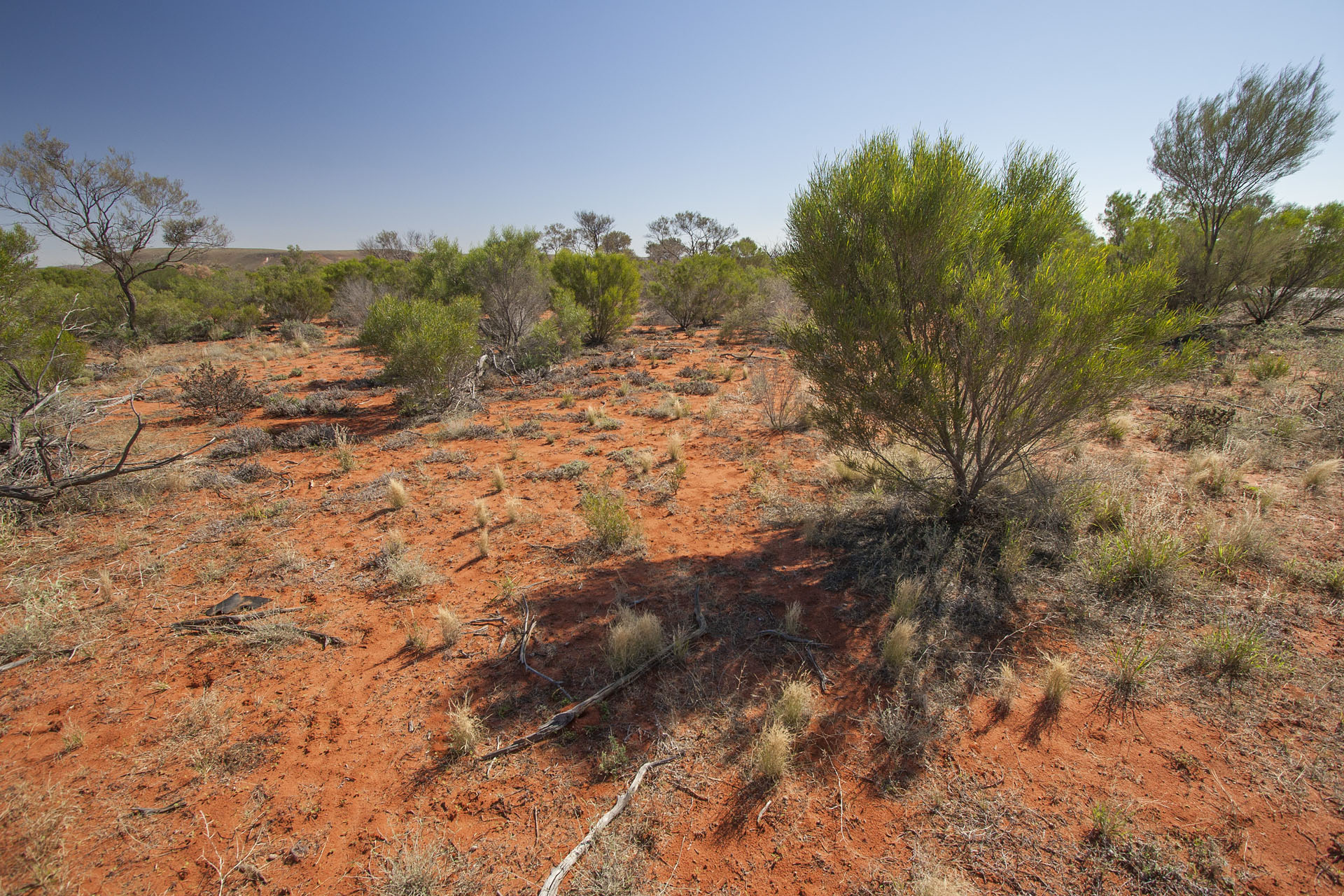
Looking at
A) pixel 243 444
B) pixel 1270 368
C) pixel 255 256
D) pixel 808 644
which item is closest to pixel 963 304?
pixel 808 644

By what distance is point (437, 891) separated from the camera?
7.02 ft

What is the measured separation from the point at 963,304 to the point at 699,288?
17923mm

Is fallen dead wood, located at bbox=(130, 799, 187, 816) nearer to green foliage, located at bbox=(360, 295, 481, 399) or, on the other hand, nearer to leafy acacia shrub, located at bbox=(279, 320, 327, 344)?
green foliage, located at bbox=(360, 295, 481, 399)

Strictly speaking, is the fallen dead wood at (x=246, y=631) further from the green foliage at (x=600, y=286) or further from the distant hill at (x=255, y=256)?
the distant hill at (x=255, y=256)

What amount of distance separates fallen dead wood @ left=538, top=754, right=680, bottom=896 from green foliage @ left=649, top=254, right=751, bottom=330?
1987cm

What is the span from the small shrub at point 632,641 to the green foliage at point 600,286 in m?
14.4

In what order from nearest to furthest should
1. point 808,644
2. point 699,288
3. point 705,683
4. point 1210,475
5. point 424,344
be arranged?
1. point 705,683
2. point 808,644
3. point 1210,475
4. point 424,344
5. point 699,288

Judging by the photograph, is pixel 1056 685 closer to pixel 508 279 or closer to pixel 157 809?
pixel 157 809

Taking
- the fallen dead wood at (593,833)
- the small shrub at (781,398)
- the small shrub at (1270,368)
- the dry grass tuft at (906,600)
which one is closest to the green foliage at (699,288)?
the small shrub at (781,398)

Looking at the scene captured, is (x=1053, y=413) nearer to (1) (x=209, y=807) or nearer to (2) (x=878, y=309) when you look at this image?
(2) (x=878, y=309)

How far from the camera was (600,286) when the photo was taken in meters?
17.2

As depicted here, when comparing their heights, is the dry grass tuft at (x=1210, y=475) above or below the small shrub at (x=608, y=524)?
above

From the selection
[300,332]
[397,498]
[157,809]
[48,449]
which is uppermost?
[300,332]

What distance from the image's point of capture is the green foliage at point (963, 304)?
3574 mm
